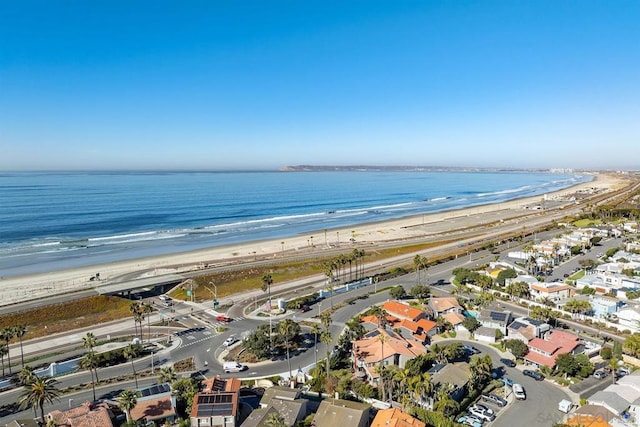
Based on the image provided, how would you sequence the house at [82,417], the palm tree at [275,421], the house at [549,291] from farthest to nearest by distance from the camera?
the house at [549,291] < the house at [82,417] < the palm tree at [275,421]

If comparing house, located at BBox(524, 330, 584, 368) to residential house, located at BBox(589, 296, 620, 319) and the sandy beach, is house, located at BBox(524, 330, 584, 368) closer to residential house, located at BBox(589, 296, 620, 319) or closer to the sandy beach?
residential house, located at BBox(589, 296, 620, 319)

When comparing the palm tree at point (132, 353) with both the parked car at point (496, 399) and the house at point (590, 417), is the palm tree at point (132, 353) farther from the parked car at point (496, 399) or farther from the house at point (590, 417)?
the house at point (590, 417)

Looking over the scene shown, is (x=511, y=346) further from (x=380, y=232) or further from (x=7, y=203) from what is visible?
(x=7, y=203)

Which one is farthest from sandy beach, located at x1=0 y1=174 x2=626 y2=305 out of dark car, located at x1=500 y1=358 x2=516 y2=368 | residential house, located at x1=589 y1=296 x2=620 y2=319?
dark car, located at x1=500 y1=358 x2=516 y2=368

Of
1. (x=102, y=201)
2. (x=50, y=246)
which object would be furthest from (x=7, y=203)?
(x=50, y=246)

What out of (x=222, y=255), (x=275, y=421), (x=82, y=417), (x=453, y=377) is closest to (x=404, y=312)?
(x=453, y=377)

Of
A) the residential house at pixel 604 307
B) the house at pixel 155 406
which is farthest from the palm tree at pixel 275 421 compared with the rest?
the residential house at pixel 604 307
